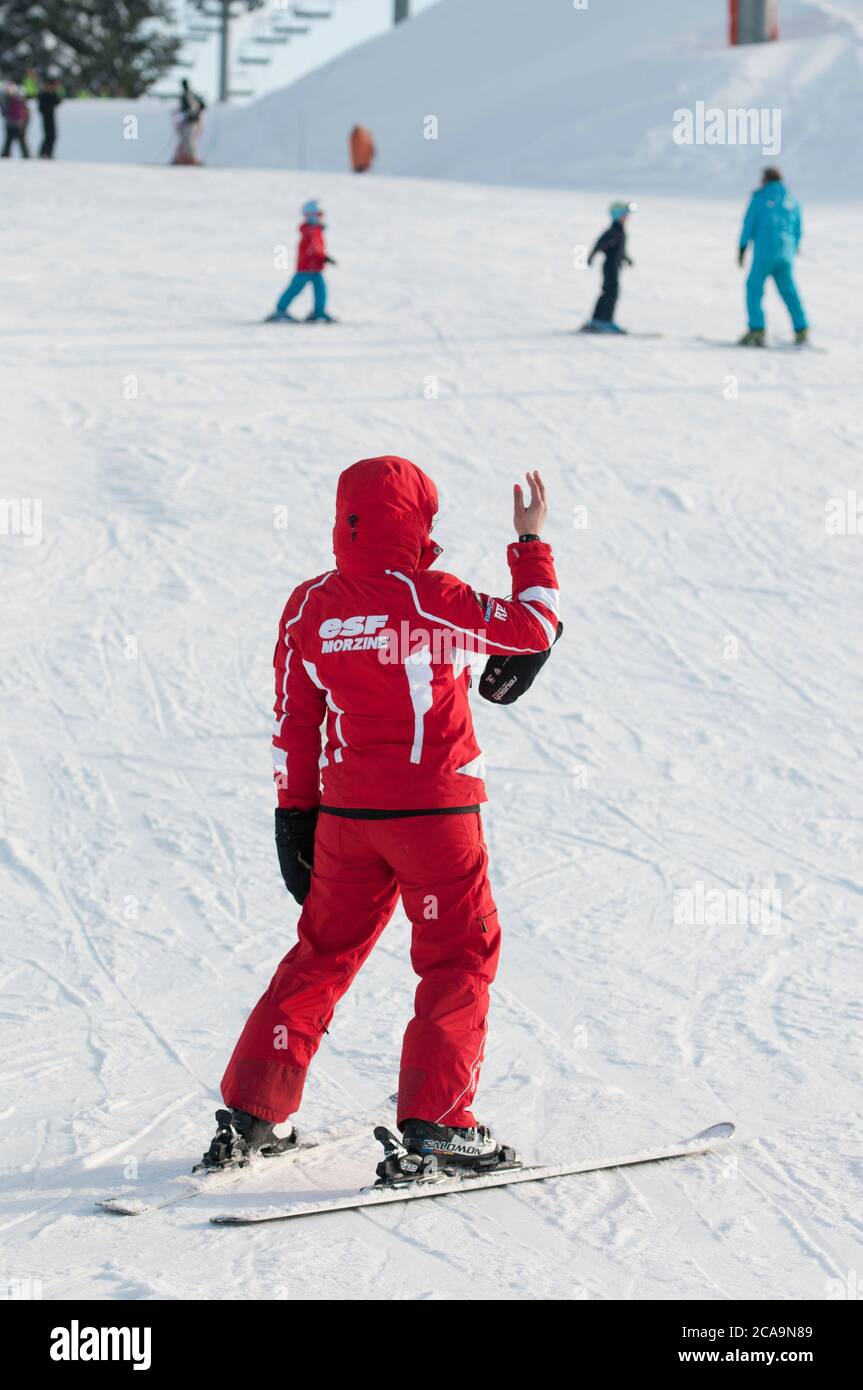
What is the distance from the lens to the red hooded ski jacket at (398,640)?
3482 mm

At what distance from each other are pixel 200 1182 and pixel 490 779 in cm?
322

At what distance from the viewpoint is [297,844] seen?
3676mm

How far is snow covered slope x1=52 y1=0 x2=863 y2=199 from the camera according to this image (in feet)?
Result: 81.4

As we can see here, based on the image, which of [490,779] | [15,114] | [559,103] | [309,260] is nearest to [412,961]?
[490,779]

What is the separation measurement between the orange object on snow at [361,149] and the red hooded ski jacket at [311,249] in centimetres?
1459

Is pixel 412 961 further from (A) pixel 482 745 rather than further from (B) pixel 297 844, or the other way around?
(A) pixel 482 745

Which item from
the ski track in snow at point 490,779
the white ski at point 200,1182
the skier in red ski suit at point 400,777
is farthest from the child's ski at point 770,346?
the white ski at point 200,1182

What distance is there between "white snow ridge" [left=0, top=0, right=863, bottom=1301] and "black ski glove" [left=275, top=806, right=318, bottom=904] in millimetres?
617

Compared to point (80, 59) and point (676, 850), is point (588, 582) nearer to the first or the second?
point (676, 850)

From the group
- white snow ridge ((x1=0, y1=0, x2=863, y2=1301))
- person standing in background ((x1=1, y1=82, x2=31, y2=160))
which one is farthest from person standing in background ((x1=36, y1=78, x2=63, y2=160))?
white snow ridge ((x1=0, y1=0, x2=863, y2=1301))

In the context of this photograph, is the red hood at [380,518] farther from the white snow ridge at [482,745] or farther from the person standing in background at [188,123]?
the person standing in background at [188,123]

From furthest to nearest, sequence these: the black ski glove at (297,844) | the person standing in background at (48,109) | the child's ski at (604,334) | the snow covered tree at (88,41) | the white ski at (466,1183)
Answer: the snow covered tree at (88,41) < the person standing in background at (48,109) < the child's ski at (604,334) < the black ski glove at (297,844) < the white ski at (466,1183)

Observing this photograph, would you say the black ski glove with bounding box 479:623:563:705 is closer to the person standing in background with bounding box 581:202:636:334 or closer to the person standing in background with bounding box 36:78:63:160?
the person standing in background with bounding box 581:202:636:334
